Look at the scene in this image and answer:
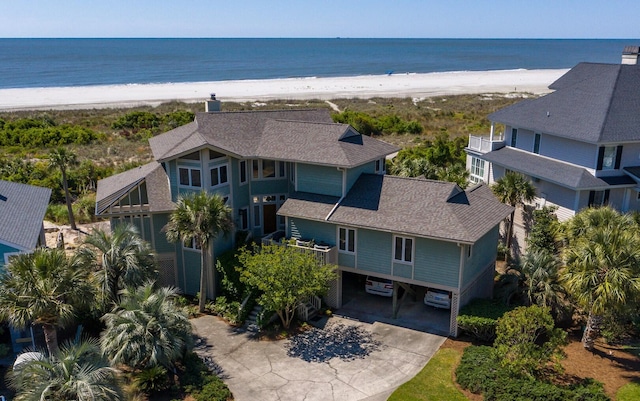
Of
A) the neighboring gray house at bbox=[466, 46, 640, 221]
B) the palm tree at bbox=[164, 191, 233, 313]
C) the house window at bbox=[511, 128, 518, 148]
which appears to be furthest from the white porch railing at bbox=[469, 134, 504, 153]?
the palm tree at bbox=[164, 191, 233, 313]

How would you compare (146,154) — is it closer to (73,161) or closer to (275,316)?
(73,161)

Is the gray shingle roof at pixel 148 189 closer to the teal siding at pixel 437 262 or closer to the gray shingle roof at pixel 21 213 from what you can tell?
the gray shingle roof at pixel 21 213

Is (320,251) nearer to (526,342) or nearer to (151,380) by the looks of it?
(151,380)

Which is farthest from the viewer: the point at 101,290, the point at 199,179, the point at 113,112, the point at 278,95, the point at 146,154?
the point at 278,95

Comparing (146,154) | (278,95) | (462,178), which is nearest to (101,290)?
(462,178)

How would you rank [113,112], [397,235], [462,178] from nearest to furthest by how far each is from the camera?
[397,235] < [462,178] < [113,112]
